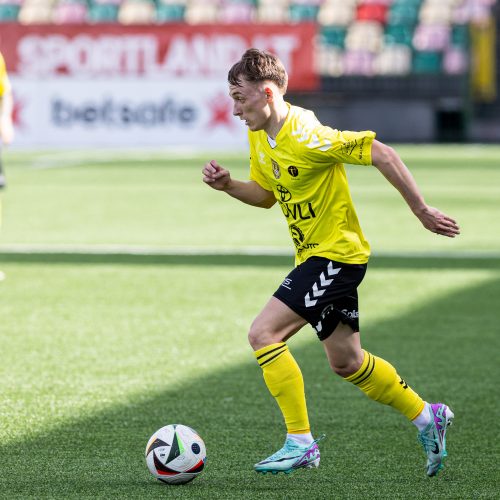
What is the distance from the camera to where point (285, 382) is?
4.95 m

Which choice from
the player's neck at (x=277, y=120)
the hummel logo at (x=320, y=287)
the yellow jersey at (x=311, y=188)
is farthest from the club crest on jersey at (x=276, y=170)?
the hummel logo at (x=320, y=287)

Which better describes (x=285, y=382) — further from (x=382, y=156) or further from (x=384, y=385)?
(x=382, y=156)

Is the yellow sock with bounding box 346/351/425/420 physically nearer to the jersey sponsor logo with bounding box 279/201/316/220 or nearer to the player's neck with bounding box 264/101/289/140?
the jersey sponsor logo with bounding box 279/201/316/220

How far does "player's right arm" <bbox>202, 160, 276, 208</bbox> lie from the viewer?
516 cm

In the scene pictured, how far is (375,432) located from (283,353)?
3.08 ft

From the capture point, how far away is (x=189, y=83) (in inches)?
1072

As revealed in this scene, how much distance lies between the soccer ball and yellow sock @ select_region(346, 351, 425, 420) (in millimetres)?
711

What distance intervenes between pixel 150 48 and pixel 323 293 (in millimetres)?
23970

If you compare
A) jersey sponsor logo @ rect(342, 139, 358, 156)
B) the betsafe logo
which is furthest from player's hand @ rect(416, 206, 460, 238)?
the betsafe logo

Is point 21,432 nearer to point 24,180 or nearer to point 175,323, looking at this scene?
point 175,323

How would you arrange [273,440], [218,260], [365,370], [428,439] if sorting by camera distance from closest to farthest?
[428,439]
[365,370]
[273,440]
[218,260]

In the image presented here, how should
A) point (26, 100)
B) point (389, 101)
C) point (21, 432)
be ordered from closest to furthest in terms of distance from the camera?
point (21, 432) → point (26, 100) → point (389, 101)

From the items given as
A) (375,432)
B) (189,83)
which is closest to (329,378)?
(375,432)

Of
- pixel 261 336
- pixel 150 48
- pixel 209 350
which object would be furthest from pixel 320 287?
pixel 150 48
